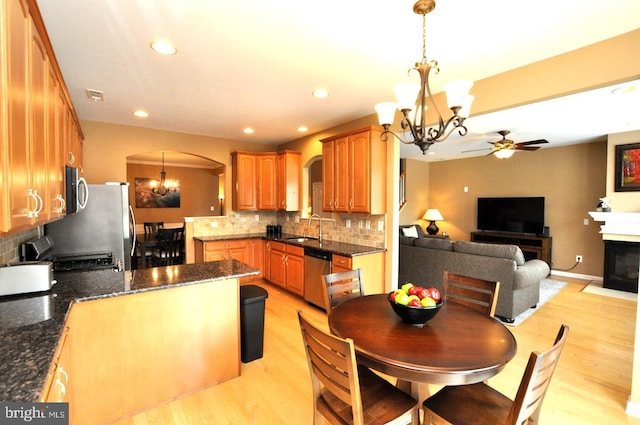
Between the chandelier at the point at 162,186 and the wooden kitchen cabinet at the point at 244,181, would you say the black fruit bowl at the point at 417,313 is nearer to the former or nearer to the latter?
the wooden kitchen cabinet at the point at 244,181

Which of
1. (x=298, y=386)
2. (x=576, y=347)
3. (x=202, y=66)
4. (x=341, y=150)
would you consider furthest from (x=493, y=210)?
(x=202, y=66)

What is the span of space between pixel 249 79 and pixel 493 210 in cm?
628

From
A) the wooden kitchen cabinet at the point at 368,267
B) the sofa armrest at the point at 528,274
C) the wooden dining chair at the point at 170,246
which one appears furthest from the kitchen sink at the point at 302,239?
the sofa armrest at the point at 528,274

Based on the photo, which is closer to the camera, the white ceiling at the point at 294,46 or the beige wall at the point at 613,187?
the white ceiling at the point at 294,46

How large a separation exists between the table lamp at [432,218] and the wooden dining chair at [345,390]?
6475mm

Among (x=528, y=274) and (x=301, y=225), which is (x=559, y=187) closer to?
(x=528, y=274)

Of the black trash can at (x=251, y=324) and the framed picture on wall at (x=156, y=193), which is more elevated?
the framed picture on wall at (x=156, y=193)

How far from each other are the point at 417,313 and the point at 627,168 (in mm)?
5750

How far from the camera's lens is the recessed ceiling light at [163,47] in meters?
2.16

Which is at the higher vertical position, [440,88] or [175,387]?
[440,88]

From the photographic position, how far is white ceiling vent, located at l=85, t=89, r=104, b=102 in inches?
121

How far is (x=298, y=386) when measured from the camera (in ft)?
7.88

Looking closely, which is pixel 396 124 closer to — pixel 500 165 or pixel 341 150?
pixel 341 150

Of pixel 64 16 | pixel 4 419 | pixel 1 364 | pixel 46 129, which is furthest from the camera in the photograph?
pixel 64 16
